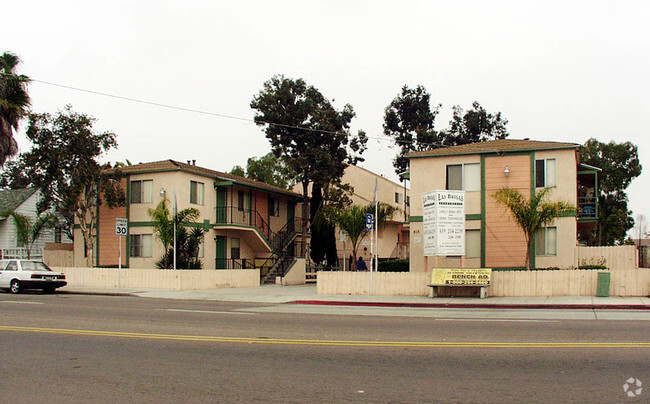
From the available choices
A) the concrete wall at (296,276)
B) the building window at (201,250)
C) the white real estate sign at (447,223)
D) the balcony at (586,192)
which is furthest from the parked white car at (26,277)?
the balcony at (586,192)

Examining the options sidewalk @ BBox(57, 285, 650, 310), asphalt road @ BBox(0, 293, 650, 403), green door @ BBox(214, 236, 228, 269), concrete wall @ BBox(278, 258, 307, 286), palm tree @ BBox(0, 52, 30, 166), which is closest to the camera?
asphalt road @ BBox(0, 293, 650, 403)

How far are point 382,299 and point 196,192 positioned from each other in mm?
15925

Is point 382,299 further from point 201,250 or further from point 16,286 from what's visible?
point 16,286

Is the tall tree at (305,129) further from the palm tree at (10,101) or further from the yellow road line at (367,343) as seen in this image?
the yellow road line at (367,343)

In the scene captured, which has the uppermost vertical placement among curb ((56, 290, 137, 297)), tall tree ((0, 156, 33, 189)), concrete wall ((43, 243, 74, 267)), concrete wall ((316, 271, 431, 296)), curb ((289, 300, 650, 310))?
tall tree ((0, 156, 33, 189))

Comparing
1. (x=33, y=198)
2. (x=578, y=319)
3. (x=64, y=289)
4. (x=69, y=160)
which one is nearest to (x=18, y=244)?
(x=33, y=198)

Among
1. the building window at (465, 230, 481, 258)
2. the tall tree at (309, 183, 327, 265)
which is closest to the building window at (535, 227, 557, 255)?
the building window at (465, 230, 481, 258)

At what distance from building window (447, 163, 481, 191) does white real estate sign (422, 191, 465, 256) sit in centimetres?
568

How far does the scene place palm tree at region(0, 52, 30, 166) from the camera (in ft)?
102

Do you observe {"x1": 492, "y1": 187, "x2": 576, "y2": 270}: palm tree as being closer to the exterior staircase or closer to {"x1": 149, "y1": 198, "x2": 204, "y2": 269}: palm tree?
the exterior staircase

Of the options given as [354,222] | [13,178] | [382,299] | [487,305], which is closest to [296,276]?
[354,222]

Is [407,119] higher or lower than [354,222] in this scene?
higher

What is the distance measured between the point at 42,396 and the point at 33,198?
153 feet

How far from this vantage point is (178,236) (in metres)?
30.2
